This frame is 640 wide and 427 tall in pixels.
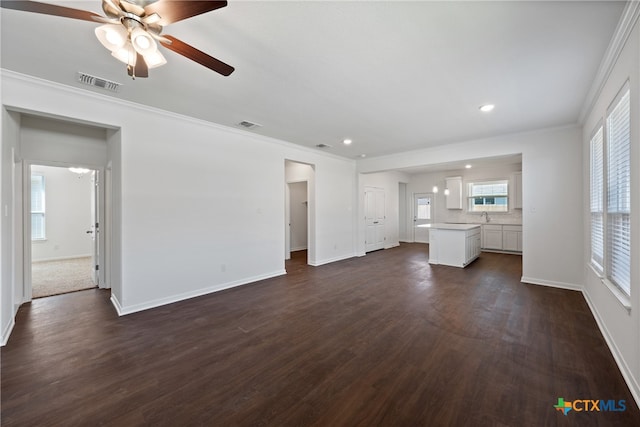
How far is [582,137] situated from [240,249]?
19.2 ft

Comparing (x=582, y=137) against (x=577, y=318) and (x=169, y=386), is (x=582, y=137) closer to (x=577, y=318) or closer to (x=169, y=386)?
(x=577, y=318)

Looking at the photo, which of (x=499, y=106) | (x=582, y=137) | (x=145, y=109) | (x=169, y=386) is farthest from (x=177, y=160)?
(x=582, y=137)

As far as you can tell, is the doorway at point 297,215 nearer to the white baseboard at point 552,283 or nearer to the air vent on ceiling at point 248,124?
the air vent on ceiling at point 248,124

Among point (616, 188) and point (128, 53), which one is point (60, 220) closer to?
point (128, 53)

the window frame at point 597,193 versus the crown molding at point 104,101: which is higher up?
the crown molding at point 104,101

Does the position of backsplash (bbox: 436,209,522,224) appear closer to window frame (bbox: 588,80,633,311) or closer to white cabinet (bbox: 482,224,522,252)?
white cabinet (bbox: 482,224,522,252)

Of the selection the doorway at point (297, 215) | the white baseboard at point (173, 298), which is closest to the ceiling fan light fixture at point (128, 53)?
the white baseboard at point (173, 298)

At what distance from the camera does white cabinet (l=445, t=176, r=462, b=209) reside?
28.3 ft

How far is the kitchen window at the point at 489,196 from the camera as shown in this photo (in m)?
8.00

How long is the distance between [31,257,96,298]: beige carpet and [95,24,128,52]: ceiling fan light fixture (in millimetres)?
4392

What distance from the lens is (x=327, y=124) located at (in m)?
4.13

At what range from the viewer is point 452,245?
5.93 meters

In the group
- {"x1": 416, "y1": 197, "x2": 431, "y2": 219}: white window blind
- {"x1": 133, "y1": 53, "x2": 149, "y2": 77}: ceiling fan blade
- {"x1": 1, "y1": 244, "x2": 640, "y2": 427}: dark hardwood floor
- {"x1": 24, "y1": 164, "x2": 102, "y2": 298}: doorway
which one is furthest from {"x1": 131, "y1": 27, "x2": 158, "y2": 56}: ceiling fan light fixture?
{"x1": 416, "y1": 197, "x2": 431, "y2": 219}: white window blind
